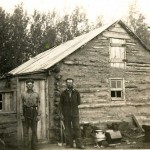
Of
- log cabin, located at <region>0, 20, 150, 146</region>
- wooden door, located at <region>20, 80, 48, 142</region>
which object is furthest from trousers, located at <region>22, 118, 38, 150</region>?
wooden door, located at <region>20, 80, 48, 142</region>

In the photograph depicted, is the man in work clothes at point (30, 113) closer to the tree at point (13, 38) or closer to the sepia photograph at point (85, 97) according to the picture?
the sepia photograph at point (85, 97)

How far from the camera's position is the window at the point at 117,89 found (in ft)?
49.8

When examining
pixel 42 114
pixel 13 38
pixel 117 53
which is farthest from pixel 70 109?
pixel 13 38

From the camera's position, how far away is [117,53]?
615 inches

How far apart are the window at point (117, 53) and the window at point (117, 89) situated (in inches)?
32.7

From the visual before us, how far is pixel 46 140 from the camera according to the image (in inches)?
493

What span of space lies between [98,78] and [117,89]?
1.24m

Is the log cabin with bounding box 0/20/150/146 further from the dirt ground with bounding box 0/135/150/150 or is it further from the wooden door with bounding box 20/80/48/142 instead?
the dirt ground with bounding box 0/135/150/150

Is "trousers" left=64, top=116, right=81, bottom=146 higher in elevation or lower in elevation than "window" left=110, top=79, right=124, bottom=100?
lower

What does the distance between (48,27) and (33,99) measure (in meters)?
27.3

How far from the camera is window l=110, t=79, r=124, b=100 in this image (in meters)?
15.2

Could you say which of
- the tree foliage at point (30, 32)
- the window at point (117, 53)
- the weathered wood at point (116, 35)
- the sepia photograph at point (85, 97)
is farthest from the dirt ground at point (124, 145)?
the tree foliage at point (30, 32)

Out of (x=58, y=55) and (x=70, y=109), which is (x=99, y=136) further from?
(x=58, y=55)

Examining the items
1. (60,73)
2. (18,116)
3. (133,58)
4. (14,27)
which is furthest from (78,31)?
(18,116)
